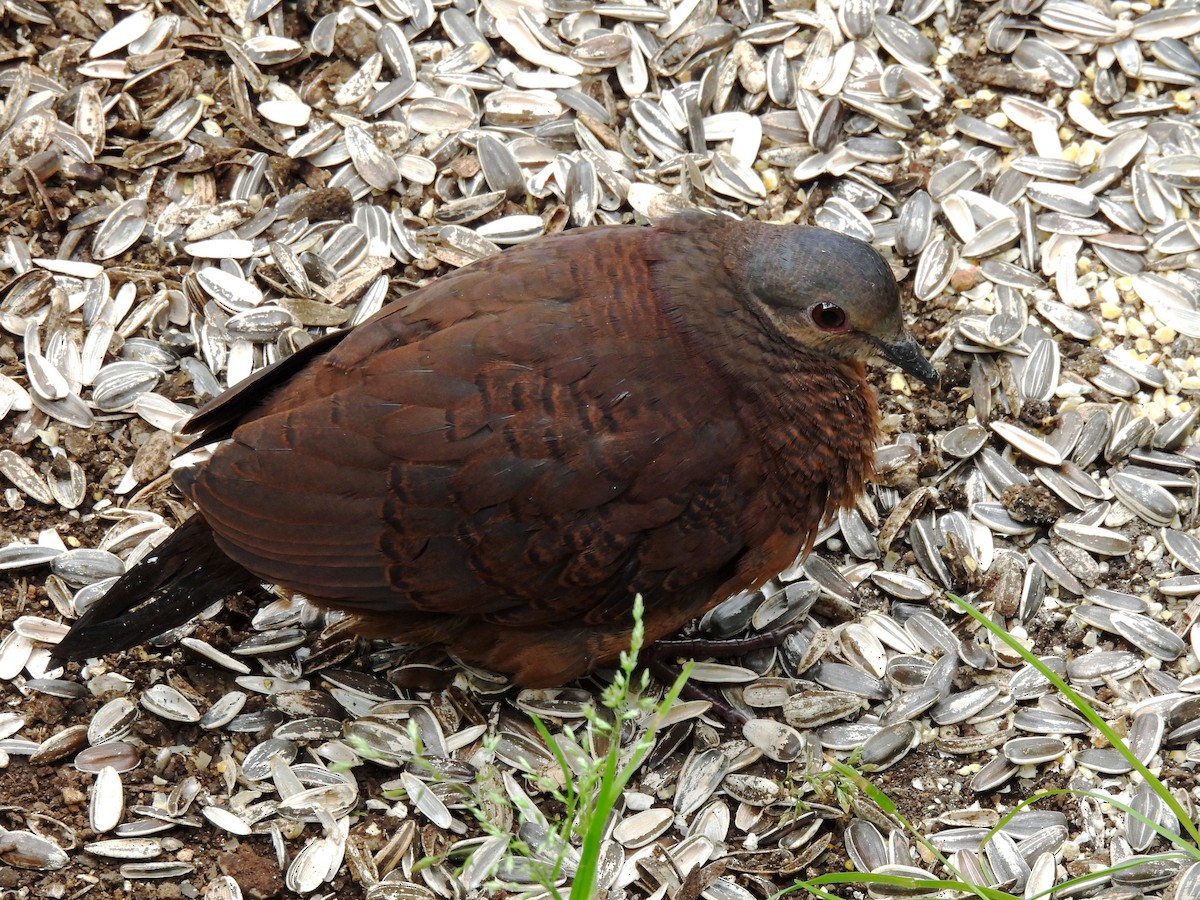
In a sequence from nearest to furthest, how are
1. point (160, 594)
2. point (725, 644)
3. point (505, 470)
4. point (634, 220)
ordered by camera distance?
point (505, 470) < point (160, 594) < point (725, 644) < point (634, 220)

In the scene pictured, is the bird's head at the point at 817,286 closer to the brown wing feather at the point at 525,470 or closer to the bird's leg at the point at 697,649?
the brown wing feather at the point at 525,470

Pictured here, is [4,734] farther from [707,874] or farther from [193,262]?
[707,874]

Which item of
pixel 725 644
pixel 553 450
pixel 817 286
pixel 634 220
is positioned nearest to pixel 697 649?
pixel 725 644

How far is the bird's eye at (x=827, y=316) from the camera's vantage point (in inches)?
140

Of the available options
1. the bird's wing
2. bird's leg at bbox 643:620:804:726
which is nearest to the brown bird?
the bird's wing

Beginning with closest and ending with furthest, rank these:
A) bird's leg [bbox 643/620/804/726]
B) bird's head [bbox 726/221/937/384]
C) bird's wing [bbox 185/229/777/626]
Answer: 1. bird's wing [bbox 185/229/777/626]
2. bird's head [bbox 726/221/937/384]
3. bird's leg [bbox 643/620/804/726]

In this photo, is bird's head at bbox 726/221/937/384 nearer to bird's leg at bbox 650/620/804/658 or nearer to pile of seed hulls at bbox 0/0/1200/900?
pile of seed hulls at bbox 0/0/1200/900

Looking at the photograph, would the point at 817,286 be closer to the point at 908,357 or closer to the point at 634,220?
the point at 908,357

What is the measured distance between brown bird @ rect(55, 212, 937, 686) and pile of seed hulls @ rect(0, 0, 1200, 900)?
32 cm

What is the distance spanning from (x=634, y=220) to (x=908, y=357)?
1.20 meters

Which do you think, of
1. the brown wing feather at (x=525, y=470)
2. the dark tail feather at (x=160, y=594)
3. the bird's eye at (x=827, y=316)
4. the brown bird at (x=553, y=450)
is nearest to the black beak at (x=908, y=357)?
the brown bird at (x=553, y=450)

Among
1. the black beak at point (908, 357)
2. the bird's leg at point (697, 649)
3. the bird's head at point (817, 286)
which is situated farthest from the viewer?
the bird's leg at point (697, 649)

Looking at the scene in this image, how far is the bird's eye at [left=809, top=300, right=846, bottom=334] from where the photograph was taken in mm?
3564

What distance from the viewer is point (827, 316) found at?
3586 millimetres
